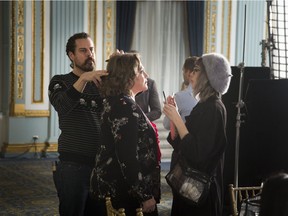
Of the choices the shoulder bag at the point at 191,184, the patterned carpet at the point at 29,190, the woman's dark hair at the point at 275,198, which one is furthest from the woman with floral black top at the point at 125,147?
the patterned carpet at the point at 29,190

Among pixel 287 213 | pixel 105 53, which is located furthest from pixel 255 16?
pixel 287 213

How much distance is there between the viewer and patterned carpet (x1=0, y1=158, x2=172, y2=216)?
16.1 ft

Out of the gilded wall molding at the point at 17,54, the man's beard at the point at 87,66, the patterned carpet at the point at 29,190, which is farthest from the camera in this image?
the gilded wall molding at the point at 17,54

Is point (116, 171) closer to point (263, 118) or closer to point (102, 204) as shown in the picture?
point (102, 204)

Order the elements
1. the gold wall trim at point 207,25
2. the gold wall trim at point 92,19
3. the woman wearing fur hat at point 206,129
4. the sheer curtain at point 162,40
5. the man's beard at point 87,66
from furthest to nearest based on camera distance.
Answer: the gold wall trim at point 207,25, the sheer curtain at point 162,40, the gold wall trim at point 92,19, the man's beard at point 87,66, the woman wearing fur hat at point 206,129

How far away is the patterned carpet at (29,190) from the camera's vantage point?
4898mm

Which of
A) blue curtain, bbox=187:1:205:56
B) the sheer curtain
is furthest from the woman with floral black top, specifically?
blue curtain, bbox=187:1:205:56

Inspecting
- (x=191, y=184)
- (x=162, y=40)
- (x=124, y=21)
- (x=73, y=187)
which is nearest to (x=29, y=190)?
(x=73, y=187)

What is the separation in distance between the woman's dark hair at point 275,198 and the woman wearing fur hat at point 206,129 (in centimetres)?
118

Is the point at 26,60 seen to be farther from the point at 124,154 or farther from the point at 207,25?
the point at 124,154

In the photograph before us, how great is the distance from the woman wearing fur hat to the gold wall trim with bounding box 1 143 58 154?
567 centimetres

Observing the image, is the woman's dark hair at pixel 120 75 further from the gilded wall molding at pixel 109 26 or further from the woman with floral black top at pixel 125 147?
the gilded wall molding at pixel 109 26

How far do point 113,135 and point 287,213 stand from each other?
1255 mm

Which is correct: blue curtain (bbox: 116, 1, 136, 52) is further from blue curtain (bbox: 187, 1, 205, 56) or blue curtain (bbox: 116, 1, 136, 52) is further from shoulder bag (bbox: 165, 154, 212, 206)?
shoulder bag (bbox: 165, 154, 212, 206)
